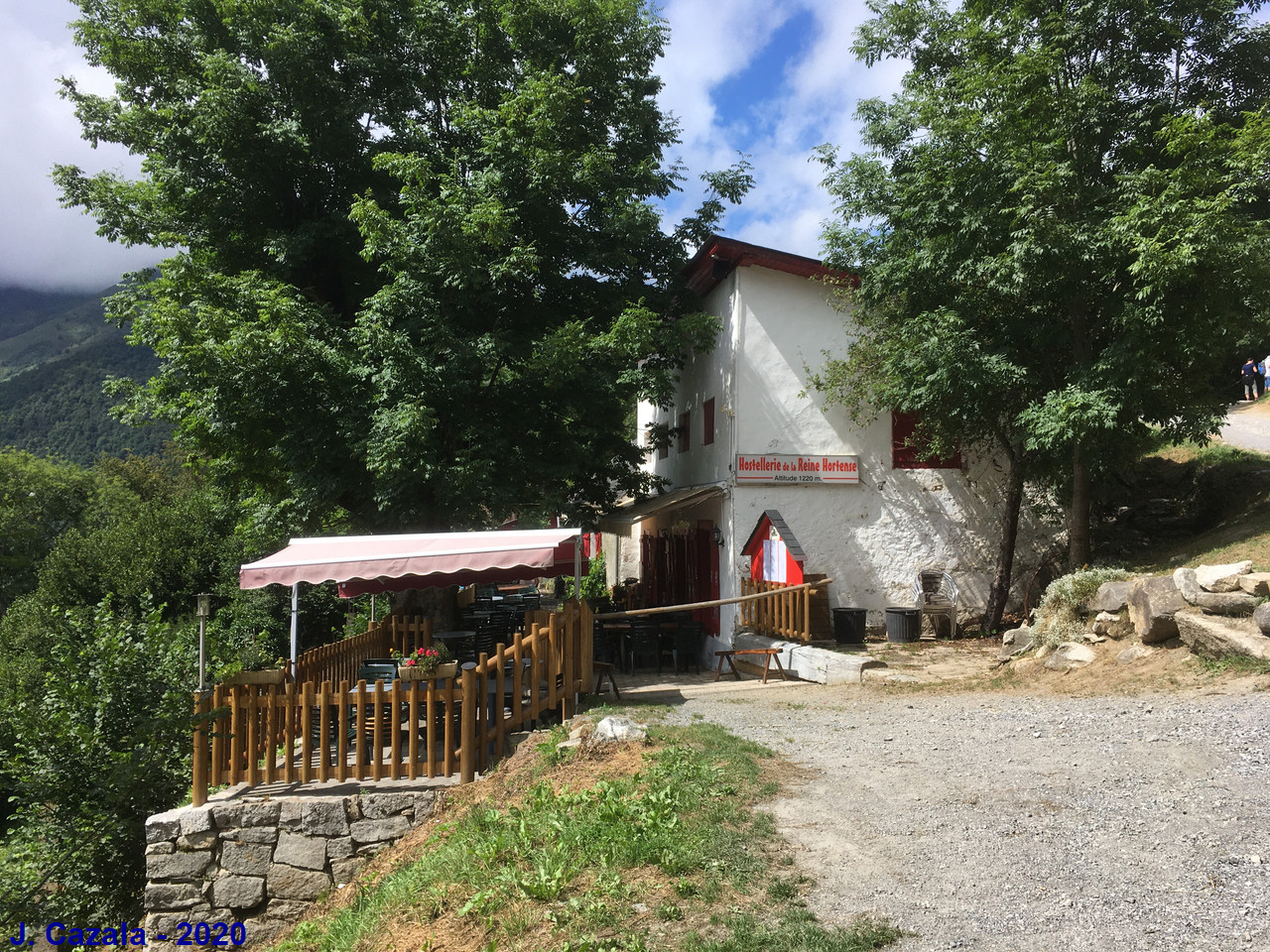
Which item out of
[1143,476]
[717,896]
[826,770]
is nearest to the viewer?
[717,896]

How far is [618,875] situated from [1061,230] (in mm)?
10443

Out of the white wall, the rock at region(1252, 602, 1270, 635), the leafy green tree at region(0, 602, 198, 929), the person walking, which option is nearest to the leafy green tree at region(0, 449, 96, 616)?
the leafy green tree at region(0, 602, 198, 929)

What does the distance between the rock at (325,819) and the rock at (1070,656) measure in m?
7.88

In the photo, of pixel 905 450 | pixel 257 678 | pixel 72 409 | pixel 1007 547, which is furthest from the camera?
pixel 72 409

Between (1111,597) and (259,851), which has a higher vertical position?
(1111,597)

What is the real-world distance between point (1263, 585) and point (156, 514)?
2440 centimetres

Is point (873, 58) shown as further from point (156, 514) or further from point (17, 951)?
point (156, 514)

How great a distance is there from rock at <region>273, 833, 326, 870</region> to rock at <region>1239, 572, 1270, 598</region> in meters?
9.13

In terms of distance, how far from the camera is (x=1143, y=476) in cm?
1584

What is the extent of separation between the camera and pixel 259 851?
7.10 metres

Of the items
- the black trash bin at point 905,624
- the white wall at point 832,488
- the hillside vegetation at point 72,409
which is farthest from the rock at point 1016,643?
the hillside vegetation at point 72,409

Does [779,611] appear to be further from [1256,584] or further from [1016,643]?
[1256,584]

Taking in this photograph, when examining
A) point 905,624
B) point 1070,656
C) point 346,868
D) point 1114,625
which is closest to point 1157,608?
point 1114,625

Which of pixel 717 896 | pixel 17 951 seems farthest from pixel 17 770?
pixel 717 896
